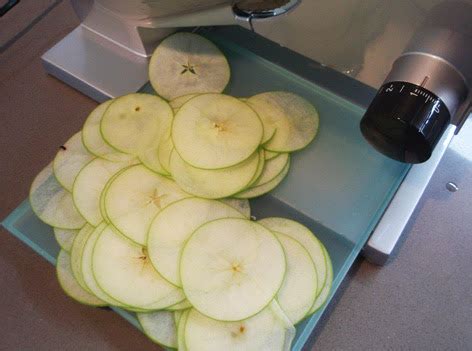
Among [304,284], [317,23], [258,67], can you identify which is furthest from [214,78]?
[304,284]

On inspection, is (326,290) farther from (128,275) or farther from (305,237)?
(128,275)

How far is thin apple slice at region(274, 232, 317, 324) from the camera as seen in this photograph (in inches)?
19.6

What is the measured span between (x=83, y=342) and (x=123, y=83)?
33cm

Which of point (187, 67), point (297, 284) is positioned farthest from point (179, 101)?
point (297, 284)

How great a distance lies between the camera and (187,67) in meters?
0.65

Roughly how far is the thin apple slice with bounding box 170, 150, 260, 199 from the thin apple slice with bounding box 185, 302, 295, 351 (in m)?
0.13

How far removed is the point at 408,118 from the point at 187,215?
0.24 metres

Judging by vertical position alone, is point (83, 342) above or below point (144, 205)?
below

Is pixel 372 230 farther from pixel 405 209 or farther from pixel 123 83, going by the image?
pixel 123 83

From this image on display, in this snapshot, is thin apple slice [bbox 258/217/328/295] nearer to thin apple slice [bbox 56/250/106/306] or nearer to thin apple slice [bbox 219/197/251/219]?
thin apple slice [bbox 219/197/251/219]

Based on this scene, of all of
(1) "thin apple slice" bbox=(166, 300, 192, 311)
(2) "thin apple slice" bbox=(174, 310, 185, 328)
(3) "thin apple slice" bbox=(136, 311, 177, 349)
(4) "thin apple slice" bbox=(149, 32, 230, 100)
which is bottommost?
(3) "thin apple slice" bbox=(136, 311, 177, 349)

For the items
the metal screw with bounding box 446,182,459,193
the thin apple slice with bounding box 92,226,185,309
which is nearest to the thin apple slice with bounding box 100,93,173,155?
the thin apple slice with bounding box 92,226,185,309

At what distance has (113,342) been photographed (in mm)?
539

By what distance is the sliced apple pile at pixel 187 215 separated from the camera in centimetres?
49
